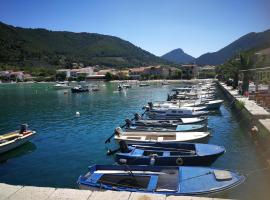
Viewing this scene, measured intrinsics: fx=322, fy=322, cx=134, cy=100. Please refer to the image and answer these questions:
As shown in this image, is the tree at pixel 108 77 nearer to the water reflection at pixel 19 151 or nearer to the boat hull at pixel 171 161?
the water reflection at pixel 19 151

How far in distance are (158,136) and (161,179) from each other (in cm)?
991

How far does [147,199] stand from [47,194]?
2614 mm

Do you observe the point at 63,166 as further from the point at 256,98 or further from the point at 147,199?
the point at 256,98

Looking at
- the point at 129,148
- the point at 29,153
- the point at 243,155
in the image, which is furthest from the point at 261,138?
the point at 29,153

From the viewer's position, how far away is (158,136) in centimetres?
2406

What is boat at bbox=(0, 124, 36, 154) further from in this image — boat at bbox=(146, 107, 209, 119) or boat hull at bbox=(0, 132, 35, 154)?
boat at bbox=(146, 107, 209, 119)

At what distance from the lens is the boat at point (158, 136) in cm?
2256

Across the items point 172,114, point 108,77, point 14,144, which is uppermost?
point 108,77

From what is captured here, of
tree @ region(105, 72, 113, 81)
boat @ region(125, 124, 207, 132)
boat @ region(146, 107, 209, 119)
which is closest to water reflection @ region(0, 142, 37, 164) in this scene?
boat @ region(125, 124, 207, 132)

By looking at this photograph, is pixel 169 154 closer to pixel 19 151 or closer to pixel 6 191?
pixel 6 191

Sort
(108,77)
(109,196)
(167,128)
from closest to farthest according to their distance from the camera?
(109,196), (167,128), (108,77)

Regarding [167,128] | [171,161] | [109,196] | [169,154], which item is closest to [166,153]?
[169,154]

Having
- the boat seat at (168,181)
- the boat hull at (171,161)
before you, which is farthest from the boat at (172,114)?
the boat seat at (168,181)

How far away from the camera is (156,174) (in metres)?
14.5
